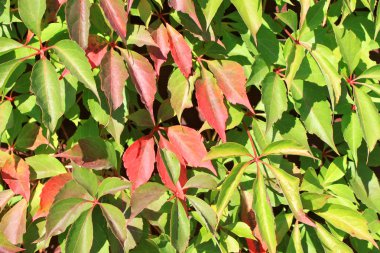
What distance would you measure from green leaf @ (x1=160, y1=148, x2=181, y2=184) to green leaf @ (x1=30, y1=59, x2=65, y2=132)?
27 cm

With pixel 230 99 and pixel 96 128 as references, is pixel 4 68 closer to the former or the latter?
pixel 96 128

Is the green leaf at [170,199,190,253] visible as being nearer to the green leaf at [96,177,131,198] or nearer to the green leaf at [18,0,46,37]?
the green leaf at [96,177,131,198]

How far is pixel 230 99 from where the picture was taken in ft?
4.37

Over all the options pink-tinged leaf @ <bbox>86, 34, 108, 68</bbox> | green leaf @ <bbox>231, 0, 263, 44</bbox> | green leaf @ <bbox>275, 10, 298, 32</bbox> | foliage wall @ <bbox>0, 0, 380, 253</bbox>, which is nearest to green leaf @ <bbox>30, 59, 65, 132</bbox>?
foliage wall @ <bbox>0, 0, 380, 253</bbox>

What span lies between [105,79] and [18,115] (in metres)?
0.32

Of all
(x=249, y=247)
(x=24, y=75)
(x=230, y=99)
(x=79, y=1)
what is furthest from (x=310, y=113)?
(x=24, y=75)

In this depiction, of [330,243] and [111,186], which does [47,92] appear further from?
[330,243]

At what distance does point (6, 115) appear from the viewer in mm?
1297

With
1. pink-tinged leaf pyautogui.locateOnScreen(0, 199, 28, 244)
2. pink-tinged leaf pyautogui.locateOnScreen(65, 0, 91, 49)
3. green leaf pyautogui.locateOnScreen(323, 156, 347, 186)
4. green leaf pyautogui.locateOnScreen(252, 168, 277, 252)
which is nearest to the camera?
pink-tinged leaf pyautogui.locateOnScreen(65, 0, 91, 49)

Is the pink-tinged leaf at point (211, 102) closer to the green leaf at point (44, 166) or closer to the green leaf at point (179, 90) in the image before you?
the green leaf at point (179, 90)

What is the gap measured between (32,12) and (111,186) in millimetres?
425

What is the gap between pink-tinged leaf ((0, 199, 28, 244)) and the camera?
1365mm

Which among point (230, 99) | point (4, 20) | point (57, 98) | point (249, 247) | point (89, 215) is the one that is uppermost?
point (4, 20)

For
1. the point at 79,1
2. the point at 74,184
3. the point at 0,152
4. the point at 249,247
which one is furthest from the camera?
the point at 249,247
